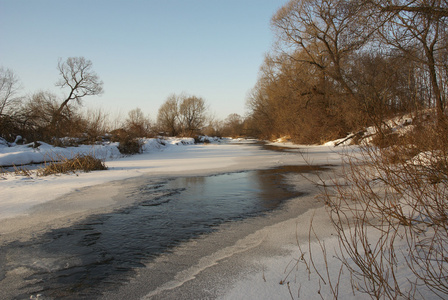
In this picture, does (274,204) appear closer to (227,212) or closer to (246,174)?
(227,212)

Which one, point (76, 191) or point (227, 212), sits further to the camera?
point (76, 191)

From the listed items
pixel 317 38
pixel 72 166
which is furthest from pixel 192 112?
pixel 72 166

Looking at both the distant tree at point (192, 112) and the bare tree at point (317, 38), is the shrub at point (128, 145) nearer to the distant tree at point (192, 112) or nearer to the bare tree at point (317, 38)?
the bare tree at point (317, 38)

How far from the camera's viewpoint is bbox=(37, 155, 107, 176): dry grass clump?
745cm

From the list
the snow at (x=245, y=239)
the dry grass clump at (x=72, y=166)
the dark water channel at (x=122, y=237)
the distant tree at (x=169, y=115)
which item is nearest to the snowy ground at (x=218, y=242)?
the snow at (x=245, y=239)

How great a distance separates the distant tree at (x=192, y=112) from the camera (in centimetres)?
4712

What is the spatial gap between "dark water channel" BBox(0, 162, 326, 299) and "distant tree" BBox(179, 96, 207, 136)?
1672 inches

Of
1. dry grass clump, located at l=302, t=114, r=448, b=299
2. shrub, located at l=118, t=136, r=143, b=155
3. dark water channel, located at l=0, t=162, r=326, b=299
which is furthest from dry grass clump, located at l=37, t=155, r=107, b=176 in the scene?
dry grass clump, located at l=302, t=114, r=448, b=299

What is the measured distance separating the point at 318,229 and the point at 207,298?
171cm

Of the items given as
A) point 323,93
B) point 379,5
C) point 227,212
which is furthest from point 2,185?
point 323,93

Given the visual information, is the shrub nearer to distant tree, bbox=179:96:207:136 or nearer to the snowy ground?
the snowy ground

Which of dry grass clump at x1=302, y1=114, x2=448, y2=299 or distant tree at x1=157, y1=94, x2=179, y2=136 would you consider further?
distant tree at x1=157, y1=94, x2=179, y2=136

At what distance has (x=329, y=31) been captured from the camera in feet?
59.6

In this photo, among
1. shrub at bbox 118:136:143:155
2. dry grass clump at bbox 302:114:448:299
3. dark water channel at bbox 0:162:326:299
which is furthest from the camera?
shrub at bbox 118:136:143:155
